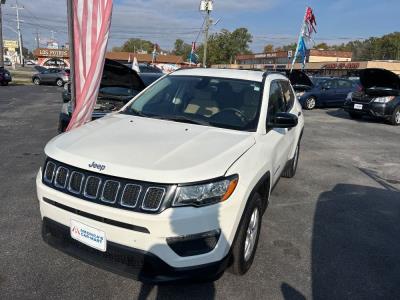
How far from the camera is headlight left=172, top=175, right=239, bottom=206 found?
2.58m

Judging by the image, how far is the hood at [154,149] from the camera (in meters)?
2.62

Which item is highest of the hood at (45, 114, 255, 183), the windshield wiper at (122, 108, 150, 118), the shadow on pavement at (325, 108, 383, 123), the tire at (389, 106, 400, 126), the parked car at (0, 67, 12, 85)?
the windshield wiper at (122, 108, 150, 118)

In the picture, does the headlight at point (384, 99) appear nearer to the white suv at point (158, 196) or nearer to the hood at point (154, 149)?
the white suv at point (158, 196)

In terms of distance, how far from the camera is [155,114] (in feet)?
13.3

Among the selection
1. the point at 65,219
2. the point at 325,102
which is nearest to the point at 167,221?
the point at 65,219

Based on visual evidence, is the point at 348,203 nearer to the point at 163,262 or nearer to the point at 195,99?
the point at 195,99

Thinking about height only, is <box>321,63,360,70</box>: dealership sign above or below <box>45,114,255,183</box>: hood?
below

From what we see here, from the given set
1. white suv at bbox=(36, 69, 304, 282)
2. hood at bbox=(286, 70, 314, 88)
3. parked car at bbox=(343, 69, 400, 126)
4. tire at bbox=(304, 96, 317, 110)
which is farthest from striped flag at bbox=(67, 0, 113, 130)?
tire at bbox=(304, 96, 317, 110)

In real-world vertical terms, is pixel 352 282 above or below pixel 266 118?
below

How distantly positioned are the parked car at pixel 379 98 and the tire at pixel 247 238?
10.9 meters

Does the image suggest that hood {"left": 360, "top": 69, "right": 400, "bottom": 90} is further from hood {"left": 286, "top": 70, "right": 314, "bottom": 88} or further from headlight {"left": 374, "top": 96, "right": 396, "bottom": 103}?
hood {"left": 286, "top": 70, "right": 314, "bottom": 88}

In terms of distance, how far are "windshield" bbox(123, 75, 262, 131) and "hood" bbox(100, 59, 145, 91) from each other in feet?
8.43

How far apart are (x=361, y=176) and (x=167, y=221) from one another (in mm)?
5238

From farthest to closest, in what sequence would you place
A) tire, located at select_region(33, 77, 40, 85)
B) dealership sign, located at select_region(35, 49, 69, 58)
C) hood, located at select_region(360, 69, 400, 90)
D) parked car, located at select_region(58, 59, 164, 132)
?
dealership sign, located at select_region(35, 49, 69, 58) → tire, located at select_region(33, 77, 40, 85) → hood, located at select_region(360, 69, 400, 90) → parked car, located at select_region(58, 59, 164, 132)
